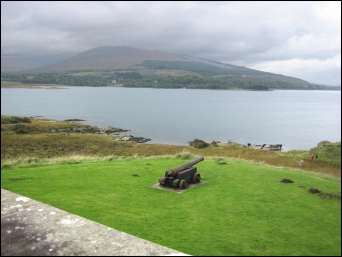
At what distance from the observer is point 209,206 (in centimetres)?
1309

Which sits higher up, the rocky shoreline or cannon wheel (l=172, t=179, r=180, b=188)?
cannon wheel (l=172, t=179, r=180, b=188)

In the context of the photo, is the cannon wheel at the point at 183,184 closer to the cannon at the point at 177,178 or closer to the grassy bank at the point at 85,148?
the cannon at the point at 177,178

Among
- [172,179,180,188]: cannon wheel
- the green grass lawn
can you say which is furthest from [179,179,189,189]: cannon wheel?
the green grass lawn

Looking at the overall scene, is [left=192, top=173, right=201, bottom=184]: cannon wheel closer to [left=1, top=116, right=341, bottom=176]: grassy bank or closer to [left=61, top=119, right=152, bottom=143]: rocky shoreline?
[left=1, top=116, right=341, bottom=176]: grassy bank

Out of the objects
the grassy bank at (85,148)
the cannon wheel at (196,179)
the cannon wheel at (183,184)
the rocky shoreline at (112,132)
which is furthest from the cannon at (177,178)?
the rocky shoreline at (112,132)

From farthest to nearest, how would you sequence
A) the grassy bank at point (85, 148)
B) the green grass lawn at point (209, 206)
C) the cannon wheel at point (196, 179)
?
the grassy bank at point (85, 148) < the cannon wheel at point (196, 179) < the green grass lawn at point (209, 206)

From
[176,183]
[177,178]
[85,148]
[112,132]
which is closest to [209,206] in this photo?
[176,183]

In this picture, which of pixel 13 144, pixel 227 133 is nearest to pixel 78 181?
pixel 13 144

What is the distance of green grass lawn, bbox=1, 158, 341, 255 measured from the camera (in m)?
9.02

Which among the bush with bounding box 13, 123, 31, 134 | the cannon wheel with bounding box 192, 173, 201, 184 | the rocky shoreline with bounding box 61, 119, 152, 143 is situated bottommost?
the rocky shoreline with bounding box 61, 119, 152, 143

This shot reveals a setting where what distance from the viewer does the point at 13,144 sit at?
166 ft

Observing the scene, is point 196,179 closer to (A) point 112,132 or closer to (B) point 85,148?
(B) point 85,148

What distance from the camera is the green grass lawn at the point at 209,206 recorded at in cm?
902

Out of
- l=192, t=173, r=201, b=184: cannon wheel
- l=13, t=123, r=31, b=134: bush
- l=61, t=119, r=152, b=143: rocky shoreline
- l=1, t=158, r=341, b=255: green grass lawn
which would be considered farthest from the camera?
l=61, t=119, r=152, b=143: rocky shoreline
